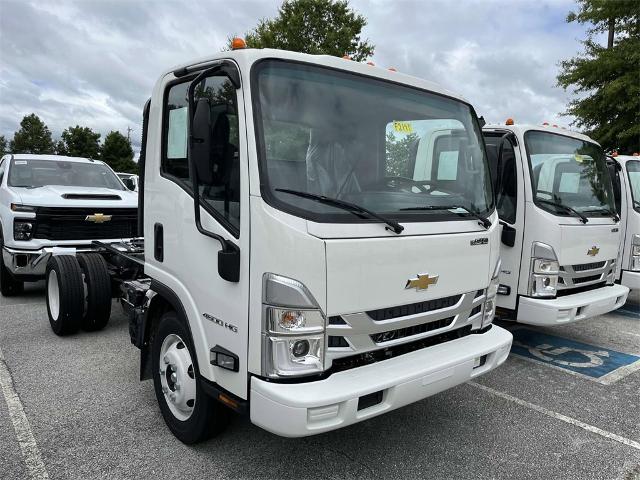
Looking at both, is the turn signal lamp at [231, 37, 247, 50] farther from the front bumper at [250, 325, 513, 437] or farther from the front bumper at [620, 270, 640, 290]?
the front bumper at [620, 270, 640, 290]

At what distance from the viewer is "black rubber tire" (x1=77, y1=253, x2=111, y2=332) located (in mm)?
5234

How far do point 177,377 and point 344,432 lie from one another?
3.93ft

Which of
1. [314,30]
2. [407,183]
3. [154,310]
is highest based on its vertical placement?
[314,30]

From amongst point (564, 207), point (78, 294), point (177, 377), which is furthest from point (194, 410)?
point (564, 207)

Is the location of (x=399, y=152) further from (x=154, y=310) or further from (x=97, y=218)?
(x=97, y=218)

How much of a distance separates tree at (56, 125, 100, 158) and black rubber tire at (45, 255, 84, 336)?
57.4m

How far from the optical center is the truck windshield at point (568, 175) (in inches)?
192

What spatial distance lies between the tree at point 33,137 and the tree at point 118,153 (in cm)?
1387

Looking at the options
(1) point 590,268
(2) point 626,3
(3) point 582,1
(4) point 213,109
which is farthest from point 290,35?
(4) point 213,109

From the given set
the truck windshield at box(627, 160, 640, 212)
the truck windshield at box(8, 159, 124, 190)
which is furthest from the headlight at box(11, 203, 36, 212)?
the truck windshield at box(627, 160, 640, 212)

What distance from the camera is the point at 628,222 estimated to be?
6.88 meters

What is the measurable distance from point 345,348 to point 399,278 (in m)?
0.48

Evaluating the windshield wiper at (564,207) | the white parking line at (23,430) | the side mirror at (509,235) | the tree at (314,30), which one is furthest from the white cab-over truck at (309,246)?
the tree at (314,30)

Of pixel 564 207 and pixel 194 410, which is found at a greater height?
pixel 564 207
